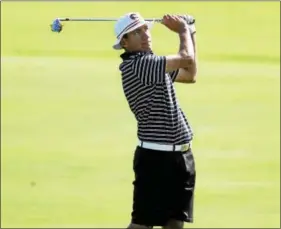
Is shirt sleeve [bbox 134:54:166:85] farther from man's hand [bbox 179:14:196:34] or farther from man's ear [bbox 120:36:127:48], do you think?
man's hand [bbox 179:14:196:34]

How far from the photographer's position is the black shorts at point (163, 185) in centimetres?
520

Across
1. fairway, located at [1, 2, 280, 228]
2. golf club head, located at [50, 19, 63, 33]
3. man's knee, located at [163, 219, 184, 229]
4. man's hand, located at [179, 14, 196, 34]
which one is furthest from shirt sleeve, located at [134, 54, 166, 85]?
fairway, located at [1, 2, 280, 228]

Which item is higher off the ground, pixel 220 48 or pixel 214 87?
pixel 220 48

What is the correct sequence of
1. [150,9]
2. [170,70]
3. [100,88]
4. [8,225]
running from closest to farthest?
1. [170,70]
2. [8,225]
3. [100,88]
4. [150,9]

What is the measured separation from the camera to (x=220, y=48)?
16.7 m

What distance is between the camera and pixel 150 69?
4.98m

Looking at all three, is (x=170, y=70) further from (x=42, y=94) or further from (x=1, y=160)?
(x=42, y=94)

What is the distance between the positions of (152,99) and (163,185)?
40 cm

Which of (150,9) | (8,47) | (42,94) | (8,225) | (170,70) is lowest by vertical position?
(8,225)

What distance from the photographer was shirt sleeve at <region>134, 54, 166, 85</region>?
4.96 metres

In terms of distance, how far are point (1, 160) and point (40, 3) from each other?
10.8 m

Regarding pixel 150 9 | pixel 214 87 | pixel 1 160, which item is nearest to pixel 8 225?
pixel 1 160

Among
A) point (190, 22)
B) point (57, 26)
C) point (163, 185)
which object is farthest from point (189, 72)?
point (57, 26)

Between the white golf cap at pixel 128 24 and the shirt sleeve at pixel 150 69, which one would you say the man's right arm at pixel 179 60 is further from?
the white golf cap at pixel 128 24
